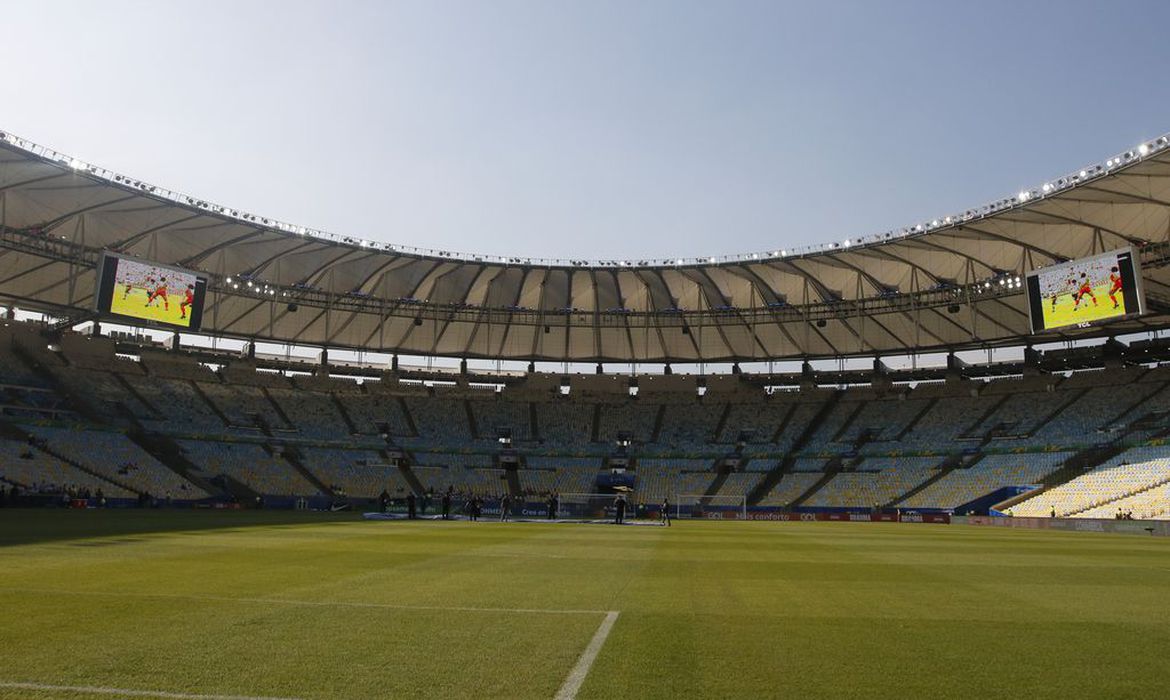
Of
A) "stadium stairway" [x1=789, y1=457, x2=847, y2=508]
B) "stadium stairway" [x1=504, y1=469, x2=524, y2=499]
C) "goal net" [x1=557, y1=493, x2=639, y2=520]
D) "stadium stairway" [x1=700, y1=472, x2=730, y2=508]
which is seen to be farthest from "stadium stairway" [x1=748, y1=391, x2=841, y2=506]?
"stadium stairway" [x1=504, y1=469, x2=524, y2=499]

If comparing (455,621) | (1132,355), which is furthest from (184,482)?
(1132,355)

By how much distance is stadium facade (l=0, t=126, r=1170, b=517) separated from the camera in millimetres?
45094

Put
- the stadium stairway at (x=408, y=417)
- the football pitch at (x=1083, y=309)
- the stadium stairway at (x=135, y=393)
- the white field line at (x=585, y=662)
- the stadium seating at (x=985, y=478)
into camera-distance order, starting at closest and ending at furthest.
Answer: the white field line at (x=585, y=662) → the football pitch at (x=1083, y=309) → the stadium seating at (x=985, y=478) → the stadium stairway at (x=135, y=393) → the stadium stairway at (x=408, y=417)

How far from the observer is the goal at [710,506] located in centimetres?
5341

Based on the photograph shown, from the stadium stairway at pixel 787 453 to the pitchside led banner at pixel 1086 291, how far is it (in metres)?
21.7

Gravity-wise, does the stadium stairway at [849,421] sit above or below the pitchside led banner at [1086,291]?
below

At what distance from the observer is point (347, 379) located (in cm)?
6975

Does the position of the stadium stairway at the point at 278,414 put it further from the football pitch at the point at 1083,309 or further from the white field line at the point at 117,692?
the white field line at the point at 117,692

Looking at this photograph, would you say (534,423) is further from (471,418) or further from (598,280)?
(598,280)

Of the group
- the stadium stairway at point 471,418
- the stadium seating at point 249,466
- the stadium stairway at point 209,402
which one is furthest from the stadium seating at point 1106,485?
the stadium stairway at point 209,402

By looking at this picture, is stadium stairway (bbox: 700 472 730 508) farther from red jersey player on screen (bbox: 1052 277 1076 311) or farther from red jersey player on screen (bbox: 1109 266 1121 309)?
red jersey player on screen (bbox: 1109 266 1121 309)

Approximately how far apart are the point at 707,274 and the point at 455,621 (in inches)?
2071

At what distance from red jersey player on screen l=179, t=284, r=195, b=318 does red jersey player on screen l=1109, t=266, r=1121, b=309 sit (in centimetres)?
5174

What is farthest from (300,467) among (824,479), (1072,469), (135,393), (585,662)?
(585,662)
